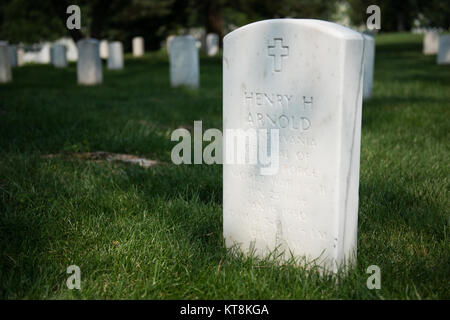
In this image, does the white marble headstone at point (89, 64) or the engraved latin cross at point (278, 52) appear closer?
the engraved latin cross at point (278, 52)

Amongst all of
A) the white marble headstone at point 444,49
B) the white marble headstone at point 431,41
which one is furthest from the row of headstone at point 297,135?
the white marble headstone at point 431,41

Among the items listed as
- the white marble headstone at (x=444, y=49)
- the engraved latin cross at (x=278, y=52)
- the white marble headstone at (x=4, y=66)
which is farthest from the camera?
the white marble headstone at (x=444, y=49)

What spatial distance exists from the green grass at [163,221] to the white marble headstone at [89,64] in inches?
207

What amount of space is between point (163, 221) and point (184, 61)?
7.46 meters

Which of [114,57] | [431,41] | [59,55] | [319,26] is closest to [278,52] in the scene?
[319,26]

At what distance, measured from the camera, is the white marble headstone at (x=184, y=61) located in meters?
9.94

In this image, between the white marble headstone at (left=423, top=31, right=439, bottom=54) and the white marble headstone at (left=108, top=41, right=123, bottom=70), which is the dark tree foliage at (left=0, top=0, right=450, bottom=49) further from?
the white marble headstone at (left=423, top=31, right=439, bottom=54)

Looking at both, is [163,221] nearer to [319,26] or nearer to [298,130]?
[298,130]

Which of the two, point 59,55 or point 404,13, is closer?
point 59,55

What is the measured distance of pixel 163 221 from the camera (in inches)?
117

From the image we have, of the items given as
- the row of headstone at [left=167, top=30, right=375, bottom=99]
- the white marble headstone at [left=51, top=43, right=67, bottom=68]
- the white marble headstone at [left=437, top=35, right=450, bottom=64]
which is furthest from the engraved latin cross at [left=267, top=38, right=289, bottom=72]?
the white marble headstone at [left=51, top=43, right=67, bottom=68]

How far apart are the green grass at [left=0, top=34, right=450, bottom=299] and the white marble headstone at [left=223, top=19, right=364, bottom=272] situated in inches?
7.0

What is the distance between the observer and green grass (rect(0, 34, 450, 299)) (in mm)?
2377

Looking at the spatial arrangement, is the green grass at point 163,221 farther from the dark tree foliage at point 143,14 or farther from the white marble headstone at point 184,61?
the dark tree foliage at point 143,14
